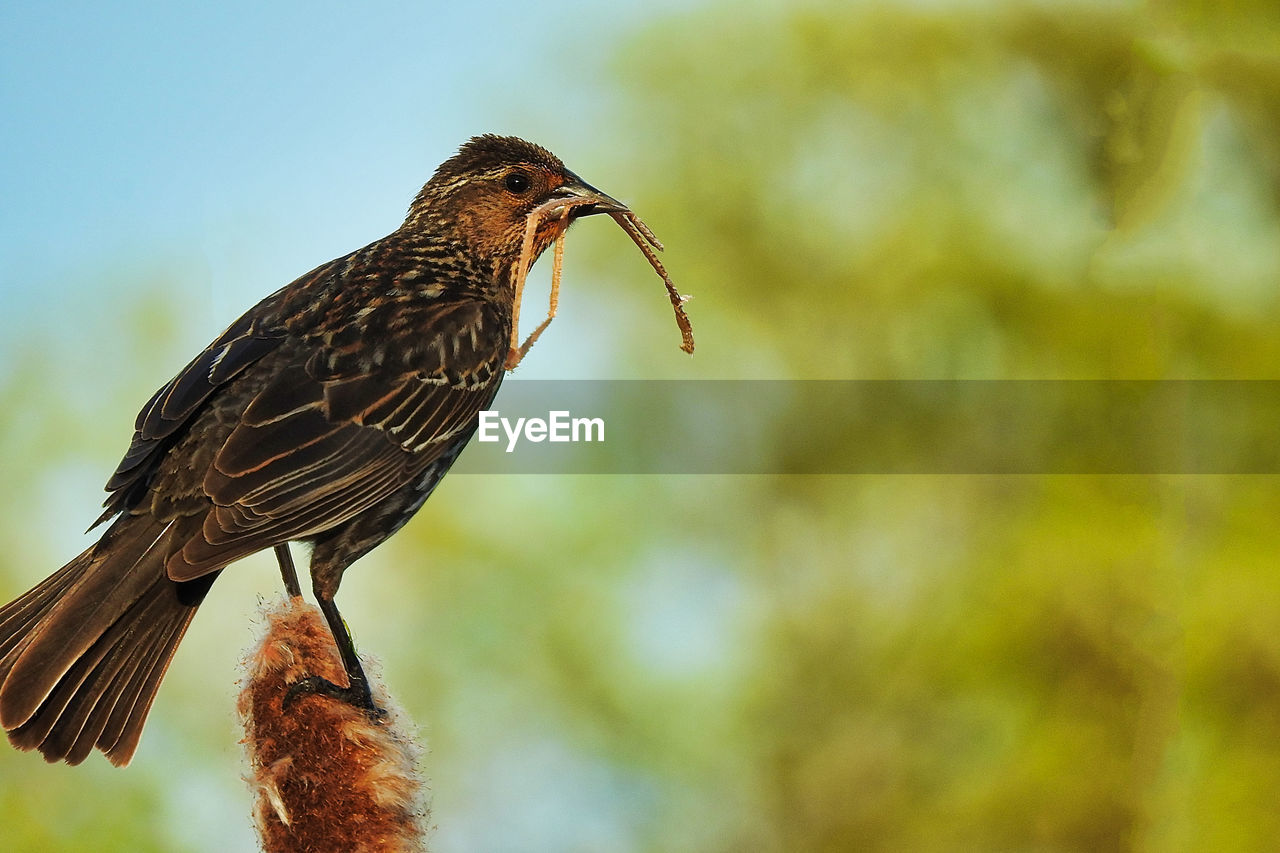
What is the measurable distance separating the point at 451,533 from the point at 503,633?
724mm

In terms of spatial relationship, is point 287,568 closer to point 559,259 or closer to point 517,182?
point 559,259

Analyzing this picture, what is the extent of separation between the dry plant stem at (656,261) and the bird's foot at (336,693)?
100cm

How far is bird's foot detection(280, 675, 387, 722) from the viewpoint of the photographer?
7.83 feet

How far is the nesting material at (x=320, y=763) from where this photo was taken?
2.18m

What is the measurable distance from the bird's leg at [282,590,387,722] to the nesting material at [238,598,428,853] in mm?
18

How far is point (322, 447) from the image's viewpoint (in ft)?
8.39

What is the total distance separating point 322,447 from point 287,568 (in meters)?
0.38

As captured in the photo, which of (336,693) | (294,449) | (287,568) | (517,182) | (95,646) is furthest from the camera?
(517,182)

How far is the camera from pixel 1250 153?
336 inches

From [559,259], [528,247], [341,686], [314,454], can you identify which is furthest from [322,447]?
[528,247]

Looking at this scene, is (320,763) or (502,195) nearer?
(320,763)

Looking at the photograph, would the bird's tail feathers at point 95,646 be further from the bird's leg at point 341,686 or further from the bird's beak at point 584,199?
the bird's beak at point 584,199

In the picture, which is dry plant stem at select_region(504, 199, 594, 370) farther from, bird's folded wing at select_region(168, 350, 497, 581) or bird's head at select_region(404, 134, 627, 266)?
bird's folded wing at select_region(168, 350, 497, 581)

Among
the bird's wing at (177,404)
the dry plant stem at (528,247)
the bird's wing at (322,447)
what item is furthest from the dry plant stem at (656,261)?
the bird's wing at (177,404)
